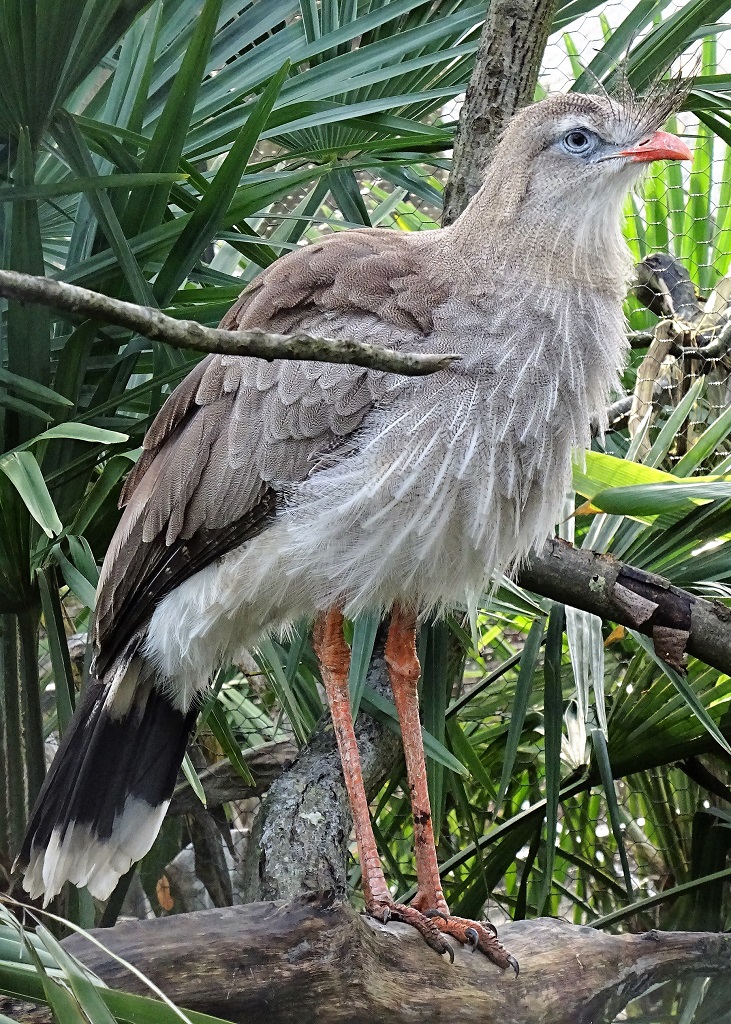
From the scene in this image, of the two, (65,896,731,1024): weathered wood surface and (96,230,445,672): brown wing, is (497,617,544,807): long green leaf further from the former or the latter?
(96,230,445,672): brown wing

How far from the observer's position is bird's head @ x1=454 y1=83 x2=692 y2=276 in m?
1.91

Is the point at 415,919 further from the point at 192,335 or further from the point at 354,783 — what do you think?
the point at 192,335

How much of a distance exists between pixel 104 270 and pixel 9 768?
3.24 feet

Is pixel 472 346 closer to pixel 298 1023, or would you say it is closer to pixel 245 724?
pixel 298 1023

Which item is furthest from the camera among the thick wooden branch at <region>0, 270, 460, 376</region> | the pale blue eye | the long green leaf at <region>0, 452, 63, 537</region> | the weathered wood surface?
the pale blue eye

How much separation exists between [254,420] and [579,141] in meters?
0.78

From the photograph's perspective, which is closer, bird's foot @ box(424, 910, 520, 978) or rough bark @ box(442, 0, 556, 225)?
bird's foot @ box(424, 910, 520, 978)

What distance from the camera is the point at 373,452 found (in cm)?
184

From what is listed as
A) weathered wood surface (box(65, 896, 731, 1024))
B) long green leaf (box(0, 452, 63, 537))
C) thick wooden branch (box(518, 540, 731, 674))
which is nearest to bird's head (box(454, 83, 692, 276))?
thick wooden branch (box(518, 540, 731, 674))

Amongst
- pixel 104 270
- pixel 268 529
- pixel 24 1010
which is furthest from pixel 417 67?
pixel 24 1010

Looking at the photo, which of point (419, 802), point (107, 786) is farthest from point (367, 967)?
point (107, 786)

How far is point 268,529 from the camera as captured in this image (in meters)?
1.93

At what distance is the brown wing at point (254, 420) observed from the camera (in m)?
1.86

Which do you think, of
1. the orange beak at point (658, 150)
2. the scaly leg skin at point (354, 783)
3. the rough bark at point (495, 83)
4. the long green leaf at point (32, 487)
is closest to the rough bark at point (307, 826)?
the scaly leg skin at point (354, 783)
